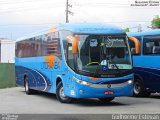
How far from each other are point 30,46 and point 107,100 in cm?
632

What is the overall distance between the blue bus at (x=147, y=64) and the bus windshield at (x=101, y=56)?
3.26 meters

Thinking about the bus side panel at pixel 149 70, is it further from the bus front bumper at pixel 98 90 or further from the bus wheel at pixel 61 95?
the bus wheel at pixel 61 95

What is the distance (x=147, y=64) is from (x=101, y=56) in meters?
4.61

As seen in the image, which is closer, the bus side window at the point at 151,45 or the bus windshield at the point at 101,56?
the bus windshield at the point at 101,56

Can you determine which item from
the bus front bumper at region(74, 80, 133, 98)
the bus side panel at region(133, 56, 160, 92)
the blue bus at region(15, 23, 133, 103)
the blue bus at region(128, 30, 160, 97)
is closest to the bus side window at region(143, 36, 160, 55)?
the blue bus at region(128, 30, 160, 97)

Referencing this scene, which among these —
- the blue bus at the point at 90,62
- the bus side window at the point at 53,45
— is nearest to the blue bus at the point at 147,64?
the blue bus at the point at 90,62

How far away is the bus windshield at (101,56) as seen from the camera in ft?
55.8

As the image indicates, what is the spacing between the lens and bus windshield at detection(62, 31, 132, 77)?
17.0 m

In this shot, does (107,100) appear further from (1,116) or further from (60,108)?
(1,116)

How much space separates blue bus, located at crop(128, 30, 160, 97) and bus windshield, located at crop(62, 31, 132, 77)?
129 inches

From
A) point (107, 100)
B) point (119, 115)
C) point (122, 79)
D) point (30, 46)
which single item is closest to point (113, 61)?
point (122, 79)

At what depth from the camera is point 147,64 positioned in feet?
69.7

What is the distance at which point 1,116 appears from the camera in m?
13.8

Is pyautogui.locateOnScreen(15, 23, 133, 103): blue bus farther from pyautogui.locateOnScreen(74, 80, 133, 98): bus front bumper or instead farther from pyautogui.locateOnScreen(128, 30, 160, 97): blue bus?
pyautogui.locateOnScreen(128, 30, 160, 97): blue bus
